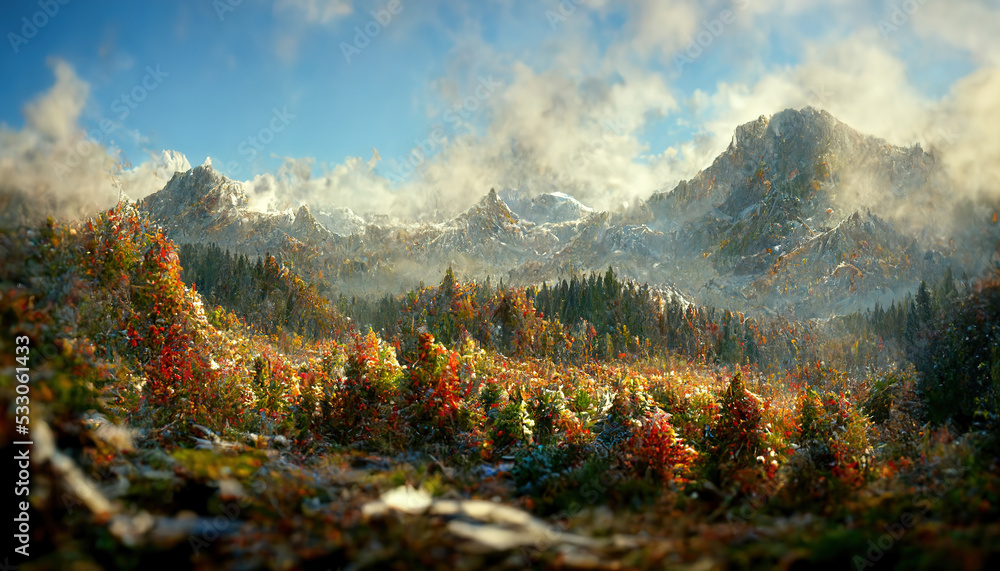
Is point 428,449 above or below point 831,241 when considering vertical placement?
below

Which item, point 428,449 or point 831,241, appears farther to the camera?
point 831,241

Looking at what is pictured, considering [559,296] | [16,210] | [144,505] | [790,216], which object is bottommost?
[144,505]

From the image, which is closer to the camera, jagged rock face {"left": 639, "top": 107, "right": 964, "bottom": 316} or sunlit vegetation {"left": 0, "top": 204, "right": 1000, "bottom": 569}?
sunlit vegetation {"left": 0, "top": 204, "right": 1000, "bottom": 569}

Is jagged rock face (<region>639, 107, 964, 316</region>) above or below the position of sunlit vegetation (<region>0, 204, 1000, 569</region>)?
above

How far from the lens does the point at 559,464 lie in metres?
7.75

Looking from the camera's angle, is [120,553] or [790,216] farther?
[790,216]

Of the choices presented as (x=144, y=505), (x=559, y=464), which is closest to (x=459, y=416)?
(x=559, y=464)

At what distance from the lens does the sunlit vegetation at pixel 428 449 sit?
355 centimetres

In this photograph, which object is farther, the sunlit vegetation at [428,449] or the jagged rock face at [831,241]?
the jagged rock face at [831,241]

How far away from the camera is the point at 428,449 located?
894 centimetres

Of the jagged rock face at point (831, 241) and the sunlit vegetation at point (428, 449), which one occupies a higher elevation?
the jagged rock face at point (831, 241)

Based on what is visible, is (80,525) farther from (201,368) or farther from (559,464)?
(201,368)

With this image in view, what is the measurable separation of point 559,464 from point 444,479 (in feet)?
7.21

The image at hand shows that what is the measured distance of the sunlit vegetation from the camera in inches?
140
